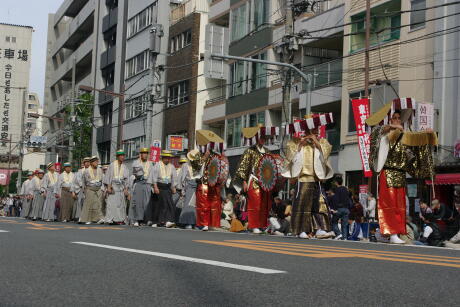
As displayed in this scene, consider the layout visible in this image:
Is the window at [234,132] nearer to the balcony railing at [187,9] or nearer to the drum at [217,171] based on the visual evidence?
the balcony railing at [187,9]

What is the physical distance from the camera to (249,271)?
202 inches

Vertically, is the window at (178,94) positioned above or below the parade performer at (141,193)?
above

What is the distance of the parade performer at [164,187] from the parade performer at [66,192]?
5.38 m

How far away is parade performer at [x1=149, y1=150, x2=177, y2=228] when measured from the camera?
17609 mm

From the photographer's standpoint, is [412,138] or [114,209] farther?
[114,209]

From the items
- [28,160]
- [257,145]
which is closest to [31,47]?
[28,160]

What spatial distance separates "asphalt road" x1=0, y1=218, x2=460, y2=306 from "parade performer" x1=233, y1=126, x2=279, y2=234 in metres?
6.70

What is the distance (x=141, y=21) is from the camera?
4828 cm

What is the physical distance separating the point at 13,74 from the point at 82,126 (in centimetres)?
4967

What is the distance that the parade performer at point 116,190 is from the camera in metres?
19.2

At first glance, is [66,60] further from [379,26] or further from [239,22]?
[379,26]

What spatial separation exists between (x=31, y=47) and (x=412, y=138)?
9837cm

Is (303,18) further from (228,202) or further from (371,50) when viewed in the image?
(228,202)

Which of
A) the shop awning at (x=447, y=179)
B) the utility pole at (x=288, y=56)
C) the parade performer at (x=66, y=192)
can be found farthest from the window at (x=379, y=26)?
the parade performer at (x=66, y=192)
